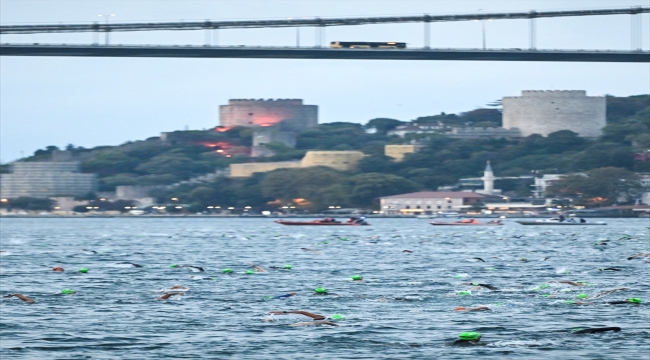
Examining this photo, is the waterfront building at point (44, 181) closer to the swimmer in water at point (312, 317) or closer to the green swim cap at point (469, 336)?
the swimmer in water at point (312, 317)

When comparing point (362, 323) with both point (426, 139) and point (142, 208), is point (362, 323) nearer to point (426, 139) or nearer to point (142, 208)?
point (142, 208)

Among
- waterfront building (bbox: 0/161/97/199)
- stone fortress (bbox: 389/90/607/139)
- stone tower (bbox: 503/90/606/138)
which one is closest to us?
waterfront building (bbox: 0/161/97/199)

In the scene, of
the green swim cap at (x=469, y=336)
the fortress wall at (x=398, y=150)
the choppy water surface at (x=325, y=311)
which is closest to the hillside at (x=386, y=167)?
the fortress wall at (x=398, y=150)

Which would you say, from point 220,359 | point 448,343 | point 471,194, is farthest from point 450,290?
point 471,194

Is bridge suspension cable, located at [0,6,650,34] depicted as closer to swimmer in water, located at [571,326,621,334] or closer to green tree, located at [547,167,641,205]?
swimmer in water, located at [571,326,621,334]

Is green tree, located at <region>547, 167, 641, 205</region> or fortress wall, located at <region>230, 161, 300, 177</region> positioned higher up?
fortress wall, located at <region>230, 161, 300, 177</region>

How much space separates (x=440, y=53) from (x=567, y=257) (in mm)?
17275

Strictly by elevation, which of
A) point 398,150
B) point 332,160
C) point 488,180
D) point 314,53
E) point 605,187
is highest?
point 314,53

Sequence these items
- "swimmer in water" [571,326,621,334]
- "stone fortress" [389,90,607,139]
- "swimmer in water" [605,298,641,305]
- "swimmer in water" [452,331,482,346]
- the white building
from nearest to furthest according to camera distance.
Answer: "swimmer in water" [452,331,482,346], "swimmer in water" [571,326,621,334], "swimmer in water" [605,298,641,305], the white building, "stone fortress" [389,90,607,139]

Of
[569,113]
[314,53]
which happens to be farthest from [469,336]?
[569,113]

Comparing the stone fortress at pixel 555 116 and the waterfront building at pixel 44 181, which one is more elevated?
the stone fortress at pixel 555 116

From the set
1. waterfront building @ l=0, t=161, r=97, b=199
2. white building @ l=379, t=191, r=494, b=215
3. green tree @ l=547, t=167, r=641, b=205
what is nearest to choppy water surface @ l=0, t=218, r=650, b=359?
green tree @ l=547, t=167, r=641, b=205

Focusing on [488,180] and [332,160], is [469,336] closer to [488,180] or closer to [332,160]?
[488,180]

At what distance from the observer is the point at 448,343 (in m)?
19.0
